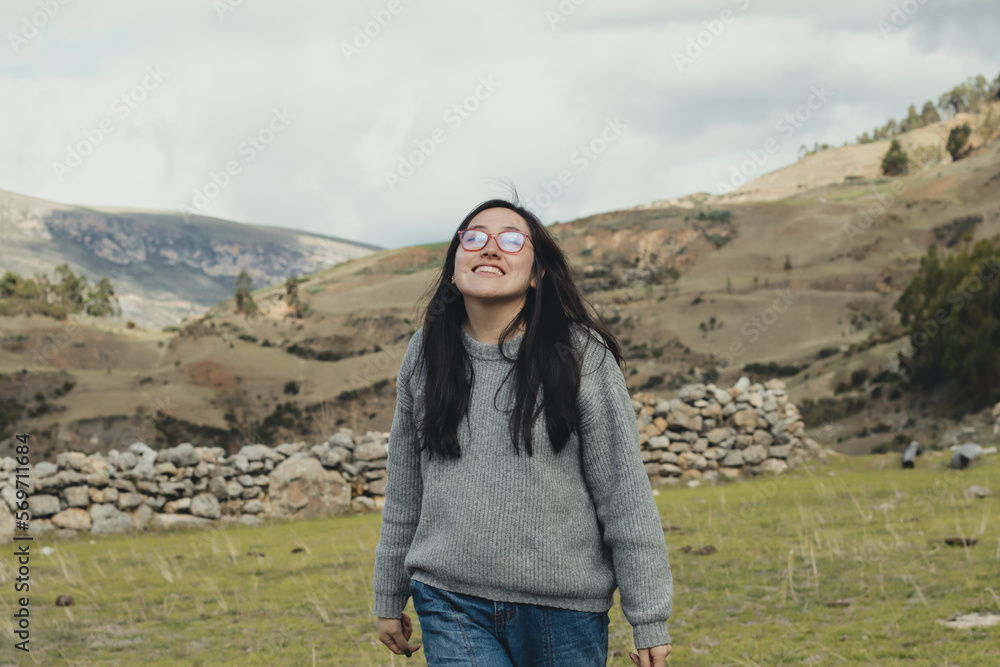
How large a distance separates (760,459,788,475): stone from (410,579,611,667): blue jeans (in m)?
12.5

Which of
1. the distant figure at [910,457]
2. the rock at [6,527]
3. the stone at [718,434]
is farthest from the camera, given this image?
the stone at [718,434]

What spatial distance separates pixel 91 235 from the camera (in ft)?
586

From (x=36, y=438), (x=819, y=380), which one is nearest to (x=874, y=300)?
(x=819, y=380)

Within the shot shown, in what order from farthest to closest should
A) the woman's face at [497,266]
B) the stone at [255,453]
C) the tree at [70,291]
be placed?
the tree at [70,291], the stone at [255,453], the woman's face at [497,266]

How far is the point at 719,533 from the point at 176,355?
113 feet

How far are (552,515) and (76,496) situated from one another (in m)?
10.1

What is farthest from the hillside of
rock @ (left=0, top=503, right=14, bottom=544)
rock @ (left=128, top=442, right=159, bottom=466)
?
rock @ (left=0, top=503, right=14, bottom=544)

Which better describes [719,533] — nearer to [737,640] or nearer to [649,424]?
[737,640]

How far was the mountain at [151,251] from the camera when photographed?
151 m

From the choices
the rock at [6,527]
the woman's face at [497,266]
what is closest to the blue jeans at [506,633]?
the woman's face at [497,266]

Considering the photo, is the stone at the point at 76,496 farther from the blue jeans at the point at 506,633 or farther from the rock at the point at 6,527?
the blue jeans at the point at 506,633

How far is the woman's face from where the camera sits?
8.09ft

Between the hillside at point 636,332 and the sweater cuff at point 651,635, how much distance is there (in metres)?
16.0

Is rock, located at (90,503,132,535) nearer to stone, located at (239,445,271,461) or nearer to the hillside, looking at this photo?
stone, located at (239,445,271,461)
